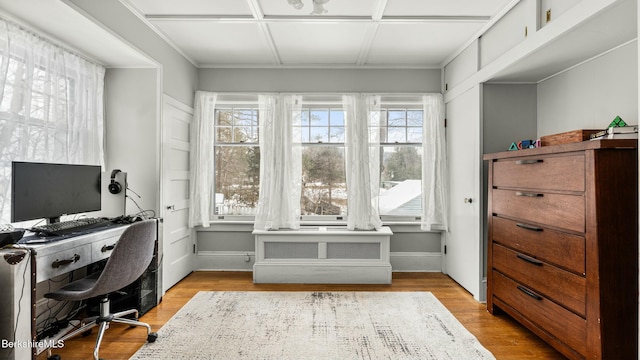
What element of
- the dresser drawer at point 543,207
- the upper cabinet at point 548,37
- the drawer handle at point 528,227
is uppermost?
the upper cabinet at point 548,37

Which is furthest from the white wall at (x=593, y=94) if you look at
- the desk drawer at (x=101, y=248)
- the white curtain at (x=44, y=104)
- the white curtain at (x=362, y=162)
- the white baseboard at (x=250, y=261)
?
the white curtain at (x=44, y=104)

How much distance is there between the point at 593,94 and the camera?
8.20ft

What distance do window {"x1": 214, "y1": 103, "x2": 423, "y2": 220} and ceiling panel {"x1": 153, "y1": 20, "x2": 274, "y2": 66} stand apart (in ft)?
1.92

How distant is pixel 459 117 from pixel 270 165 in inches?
86.4

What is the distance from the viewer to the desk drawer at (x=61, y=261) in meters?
1.79

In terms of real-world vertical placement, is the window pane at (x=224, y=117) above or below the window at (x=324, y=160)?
above

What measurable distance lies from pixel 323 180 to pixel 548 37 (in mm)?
2622

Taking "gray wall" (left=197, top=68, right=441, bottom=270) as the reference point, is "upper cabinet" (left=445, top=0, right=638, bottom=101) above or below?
below

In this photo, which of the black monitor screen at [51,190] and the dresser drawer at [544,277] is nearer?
the dresser drawer at [544,277]

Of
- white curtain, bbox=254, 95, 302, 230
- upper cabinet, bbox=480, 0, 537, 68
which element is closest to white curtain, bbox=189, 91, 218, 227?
white curtain, bbox=254, 95, 302, 230

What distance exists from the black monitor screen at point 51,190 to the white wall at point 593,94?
3962 mm

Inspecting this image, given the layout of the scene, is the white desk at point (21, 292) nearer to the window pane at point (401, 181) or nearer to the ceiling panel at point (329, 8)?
the ceiling panel at point (329, 8)

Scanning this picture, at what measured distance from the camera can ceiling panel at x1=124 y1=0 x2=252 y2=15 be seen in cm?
260

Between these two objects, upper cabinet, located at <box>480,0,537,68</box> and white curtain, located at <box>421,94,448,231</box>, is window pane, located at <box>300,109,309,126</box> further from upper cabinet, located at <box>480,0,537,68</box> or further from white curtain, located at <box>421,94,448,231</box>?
upper cabinet, located at <box>480,0,537,68</box>
